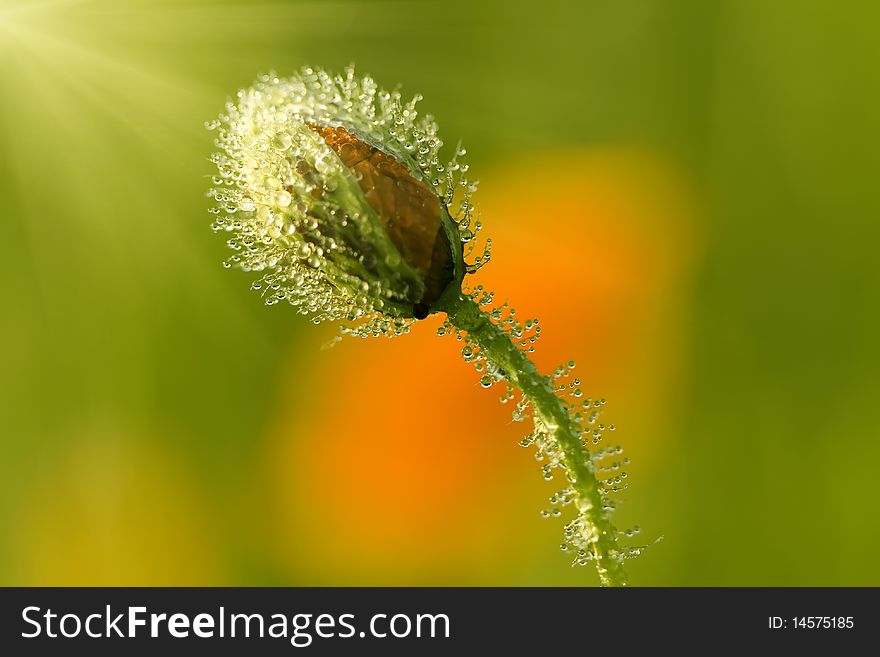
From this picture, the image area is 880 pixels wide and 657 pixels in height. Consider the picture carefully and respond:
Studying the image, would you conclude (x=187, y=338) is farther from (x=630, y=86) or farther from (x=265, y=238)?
(x=265, y=238)

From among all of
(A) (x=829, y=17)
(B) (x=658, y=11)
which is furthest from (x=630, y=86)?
(A) (x=829, y=17)

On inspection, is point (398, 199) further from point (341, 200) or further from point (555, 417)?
point (555, 417)

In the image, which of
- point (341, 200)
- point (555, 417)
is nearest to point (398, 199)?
point (341, 200)

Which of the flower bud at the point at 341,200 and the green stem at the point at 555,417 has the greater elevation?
the flower bud at the point at 341,200

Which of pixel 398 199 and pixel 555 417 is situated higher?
pixel 398 199
